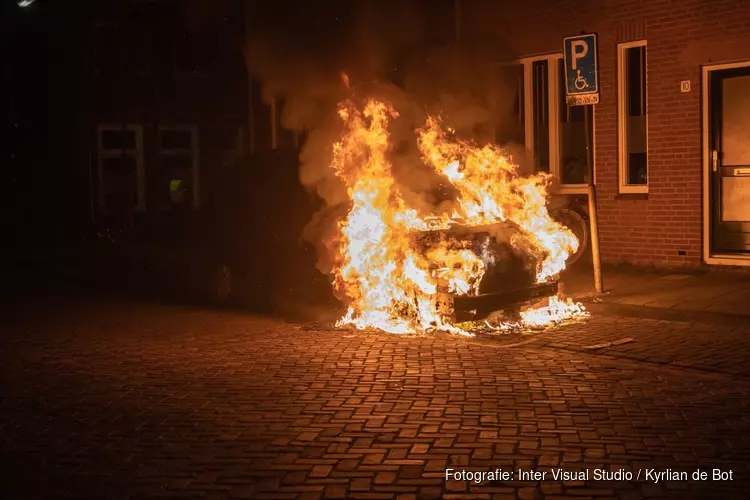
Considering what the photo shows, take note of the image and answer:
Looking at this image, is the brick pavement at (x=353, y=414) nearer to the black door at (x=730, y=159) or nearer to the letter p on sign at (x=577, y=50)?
the letter p on sign at (x=577, y=50)

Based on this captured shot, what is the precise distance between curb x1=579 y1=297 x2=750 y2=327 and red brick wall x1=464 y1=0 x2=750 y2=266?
9.97 feet

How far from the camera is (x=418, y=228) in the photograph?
9734 millimetres

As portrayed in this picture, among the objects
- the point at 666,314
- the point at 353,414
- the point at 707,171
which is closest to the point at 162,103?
the point at 707,171

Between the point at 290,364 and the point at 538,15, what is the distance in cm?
856

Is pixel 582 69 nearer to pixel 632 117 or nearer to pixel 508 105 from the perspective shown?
pixel 632 117

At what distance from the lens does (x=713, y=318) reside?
9328 mm

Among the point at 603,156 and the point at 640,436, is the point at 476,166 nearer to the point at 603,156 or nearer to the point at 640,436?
the point at 603,156

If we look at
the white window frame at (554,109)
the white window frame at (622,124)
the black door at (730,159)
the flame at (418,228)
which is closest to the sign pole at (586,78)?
the flame at (418,228)

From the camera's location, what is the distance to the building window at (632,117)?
13.4 metres

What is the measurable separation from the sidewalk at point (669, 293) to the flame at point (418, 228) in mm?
615

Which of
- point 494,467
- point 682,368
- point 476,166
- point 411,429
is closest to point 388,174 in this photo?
point 476,166

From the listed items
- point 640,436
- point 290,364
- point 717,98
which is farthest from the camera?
point 717,98

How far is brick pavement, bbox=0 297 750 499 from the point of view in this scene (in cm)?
487

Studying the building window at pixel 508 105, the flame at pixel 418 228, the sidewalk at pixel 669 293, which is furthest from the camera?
the building window at pixel 508 105
